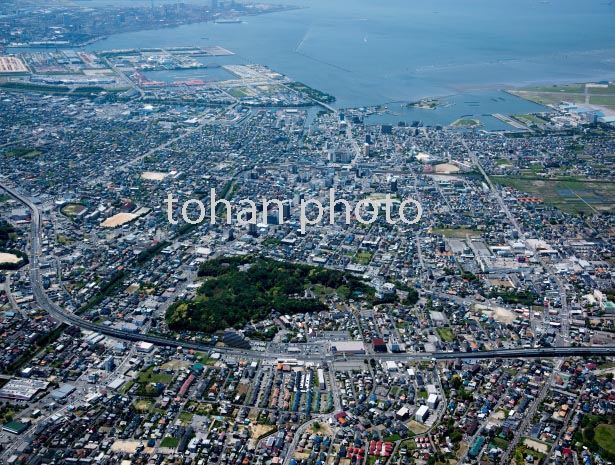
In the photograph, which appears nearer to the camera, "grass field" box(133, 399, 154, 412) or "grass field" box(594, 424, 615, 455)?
"grass field" box(594, 424, 615, 455)

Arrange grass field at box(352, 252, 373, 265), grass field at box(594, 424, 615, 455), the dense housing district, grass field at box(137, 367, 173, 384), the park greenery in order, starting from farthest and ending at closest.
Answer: grass field at box(352, 252, 373, 265), the park greenery, grass field at box(137, 367, 173, 384), the dense housing district, grass field at box(594, 424, 615, 455)

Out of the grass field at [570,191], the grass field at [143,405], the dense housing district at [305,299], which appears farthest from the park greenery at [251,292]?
the grass field at [570,191]

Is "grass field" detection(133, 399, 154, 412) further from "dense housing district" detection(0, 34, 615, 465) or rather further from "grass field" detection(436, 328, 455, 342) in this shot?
"grass field" detection(436, 328, 455, 342)

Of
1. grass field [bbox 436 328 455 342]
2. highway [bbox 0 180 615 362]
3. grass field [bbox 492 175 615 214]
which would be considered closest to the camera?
highway [bbox 0 180 615 362]

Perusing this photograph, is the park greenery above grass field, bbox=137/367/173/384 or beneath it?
above

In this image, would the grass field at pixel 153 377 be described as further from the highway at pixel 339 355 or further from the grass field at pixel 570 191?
the grass field at pixel 570 191

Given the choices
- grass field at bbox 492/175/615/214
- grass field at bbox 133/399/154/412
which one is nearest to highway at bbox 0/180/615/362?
grass field at bbox 133/399/154/412

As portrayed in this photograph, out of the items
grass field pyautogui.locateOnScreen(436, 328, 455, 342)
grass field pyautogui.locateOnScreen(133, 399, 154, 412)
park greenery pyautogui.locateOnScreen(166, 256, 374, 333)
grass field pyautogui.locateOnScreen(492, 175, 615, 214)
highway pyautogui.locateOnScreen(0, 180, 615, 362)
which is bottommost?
grass field pyautogui.locateOnScreen(133, 399, 154, 412)
